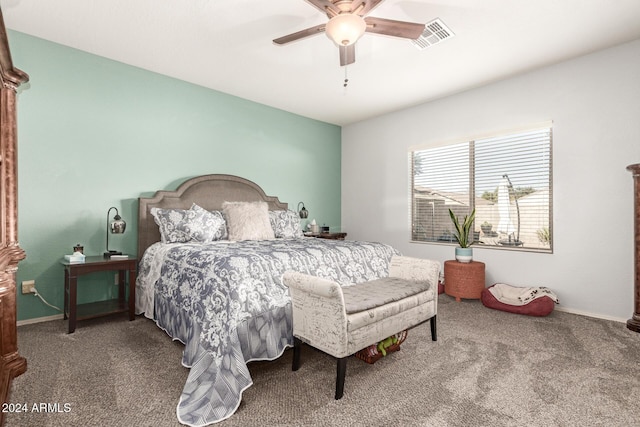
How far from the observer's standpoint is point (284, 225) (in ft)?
12.9

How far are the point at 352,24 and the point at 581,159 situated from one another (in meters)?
2.89

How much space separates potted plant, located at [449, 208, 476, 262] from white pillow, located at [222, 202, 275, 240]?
2274 mm

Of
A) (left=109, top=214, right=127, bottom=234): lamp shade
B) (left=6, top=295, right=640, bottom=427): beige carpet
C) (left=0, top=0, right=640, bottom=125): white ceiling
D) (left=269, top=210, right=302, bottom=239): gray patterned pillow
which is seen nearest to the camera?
(left=6, top=295, right=640, bottom=427): beige carpet

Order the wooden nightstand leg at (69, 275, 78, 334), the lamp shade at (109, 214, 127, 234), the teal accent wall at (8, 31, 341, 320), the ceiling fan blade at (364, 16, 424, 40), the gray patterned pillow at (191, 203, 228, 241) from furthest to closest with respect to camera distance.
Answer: the gray patterned pillow at (191, 203, 228, 241) < the lamp shade at (109, 214, 127, 234) < the teal accent wall at (8, 31, 341, 320) < the wooden nightstand leg at (69, 275, 78, 334) < the ceiling fan blade at (364, 16, 424, 40)

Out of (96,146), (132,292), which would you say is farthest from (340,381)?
(96,146)

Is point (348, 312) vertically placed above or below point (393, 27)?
below

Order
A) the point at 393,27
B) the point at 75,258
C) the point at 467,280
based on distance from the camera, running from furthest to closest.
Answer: the point at 467,280 < the point at 75,258 < the point at 393,27

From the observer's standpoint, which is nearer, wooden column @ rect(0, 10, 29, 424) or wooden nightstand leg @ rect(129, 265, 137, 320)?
wooden column @ rect(0, 10, 29, 424)

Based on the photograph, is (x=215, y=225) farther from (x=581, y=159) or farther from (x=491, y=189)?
(x=581, y=159)

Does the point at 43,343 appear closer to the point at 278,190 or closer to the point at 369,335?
the point at 369,335

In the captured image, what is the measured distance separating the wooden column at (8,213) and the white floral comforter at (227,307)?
2.95ft

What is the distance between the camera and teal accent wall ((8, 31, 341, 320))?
2.94 metres

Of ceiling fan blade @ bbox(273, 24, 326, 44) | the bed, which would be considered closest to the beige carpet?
the bed

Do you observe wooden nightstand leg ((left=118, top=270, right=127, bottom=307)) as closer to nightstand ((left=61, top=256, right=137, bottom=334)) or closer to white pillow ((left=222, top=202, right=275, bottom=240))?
nightstand ((left=61, top=256, right=137, bottom=334))
